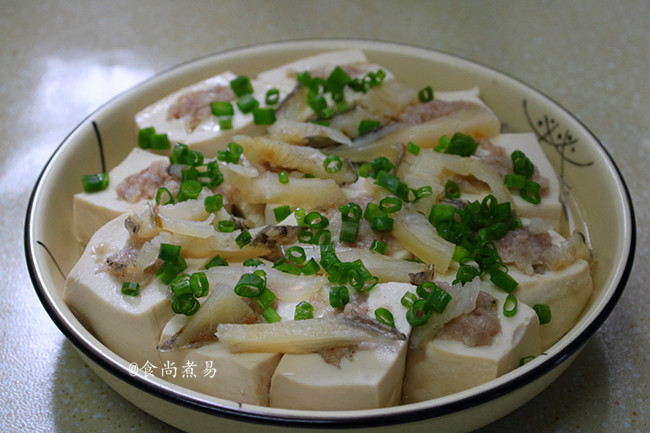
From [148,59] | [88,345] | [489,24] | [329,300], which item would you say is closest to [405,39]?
[489,24]

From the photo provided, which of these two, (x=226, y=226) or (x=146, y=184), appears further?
(x=146, y=184)

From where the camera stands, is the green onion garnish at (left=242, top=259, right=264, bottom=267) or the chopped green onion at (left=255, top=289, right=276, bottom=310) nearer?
the chopped green onion at (left=255, top=289, right=276, bottom=310)

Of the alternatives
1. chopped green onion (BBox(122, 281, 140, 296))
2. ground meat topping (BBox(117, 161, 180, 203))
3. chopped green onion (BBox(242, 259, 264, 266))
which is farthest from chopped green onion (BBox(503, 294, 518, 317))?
ground meat topping (BBox(117, 161, 180, 203))

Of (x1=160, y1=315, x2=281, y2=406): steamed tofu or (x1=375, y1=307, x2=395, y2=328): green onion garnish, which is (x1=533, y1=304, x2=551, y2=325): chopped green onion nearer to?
(x1=375, y1=307, x2=395, y2=328): green onion garnish

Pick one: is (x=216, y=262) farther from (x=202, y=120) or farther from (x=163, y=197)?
(x=202, y=120)

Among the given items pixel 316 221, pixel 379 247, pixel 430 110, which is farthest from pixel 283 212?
pixel 430 110

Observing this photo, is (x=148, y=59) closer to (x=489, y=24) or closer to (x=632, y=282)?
(x=489, y=24)

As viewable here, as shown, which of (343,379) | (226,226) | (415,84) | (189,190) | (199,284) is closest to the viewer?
(343,379)
